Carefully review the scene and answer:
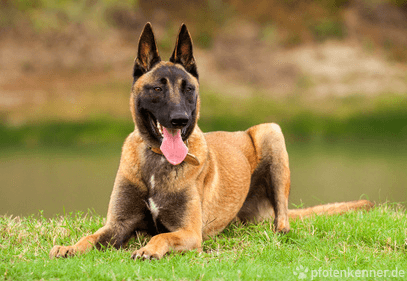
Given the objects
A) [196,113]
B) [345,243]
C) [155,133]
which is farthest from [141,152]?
[345,243]

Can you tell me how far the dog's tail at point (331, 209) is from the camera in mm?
6719

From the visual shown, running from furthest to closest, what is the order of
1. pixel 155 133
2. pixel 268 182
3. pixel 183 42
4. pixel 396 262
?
1. pixel 268 182
2. pixel 183 42
3. pixel 155 133
4. pixel 396 262

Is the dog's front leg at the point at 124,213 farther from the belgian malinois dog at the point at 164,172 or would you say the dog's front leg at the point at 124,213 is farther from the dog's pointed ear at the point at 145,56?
the dog's pointed ear at the point at 145,56

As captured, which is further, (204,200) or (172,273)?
(204,200)

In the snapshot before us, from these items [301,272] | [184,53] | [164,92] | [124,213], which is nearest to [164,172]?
[124,213]

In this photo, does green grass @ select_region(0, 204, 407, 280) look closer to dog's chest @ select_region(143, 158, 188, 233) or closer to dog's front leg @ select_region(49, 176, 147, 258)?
dog's front leg @ select_region(49, 176, 147, 258)

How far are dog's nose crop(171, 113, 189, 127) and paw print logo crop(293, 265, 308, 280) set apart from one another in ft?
6.30

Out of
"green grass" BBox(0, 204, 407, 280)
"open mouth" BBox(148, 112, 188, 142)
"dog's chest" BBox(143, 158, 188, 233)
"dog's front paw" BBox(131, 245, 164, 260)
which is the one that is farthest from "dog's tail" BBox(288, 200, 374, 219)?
"dog's front paw" BBox(131, 245, 164, 260)

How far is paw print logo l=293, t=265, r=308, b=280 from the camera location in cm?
392

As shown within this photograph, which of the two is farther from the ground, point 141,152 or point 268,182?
point 141,152

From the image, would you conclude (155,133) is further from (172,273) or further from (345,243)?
(345,243)

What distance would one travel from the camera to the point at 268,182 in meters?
6.68

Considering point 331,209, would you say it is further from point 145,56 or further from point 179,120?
point 145,56

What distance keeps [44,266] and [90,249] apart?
27.9 inches
